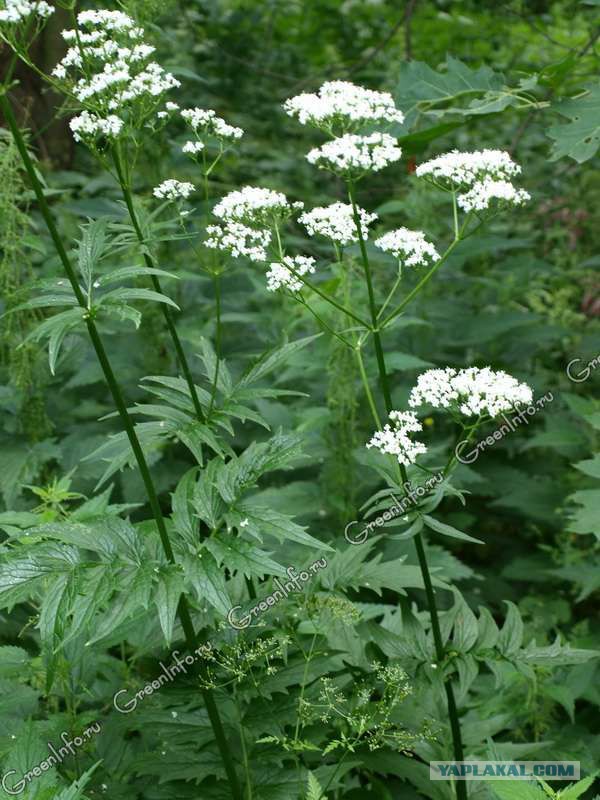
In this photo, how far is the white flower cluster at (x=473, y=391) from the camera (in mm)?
2523

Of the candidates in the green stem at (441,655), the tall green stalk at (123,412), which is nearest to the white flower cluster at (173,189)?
the tall green stalk at (123,412)

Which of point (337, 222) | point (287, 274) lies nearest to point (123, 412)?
point (287, 274)

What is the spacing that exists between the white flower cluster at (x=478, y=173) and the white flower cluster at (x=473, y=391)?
492mm

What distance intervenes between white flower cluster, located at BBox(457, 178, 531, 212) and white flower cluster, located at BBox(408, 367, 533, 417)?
1.59ft

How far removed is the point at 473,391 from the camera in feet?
8.38

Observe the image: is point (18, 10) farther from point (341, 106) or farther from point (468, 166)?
point (468, 166)

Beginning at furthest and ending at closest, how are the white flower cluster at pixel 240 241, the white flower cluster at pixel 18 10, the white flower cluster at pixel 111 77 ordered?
the white flower cluster at pixel 240 241
the white flower cluster at pixel 111 77
the white flower cluster at pixel 18 10

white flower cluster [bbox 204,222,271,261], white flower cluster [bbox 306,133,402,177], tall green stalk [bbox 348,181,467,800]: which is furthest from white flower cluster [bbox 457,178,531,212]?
white flower cluster [bbox 204,222,271,261]

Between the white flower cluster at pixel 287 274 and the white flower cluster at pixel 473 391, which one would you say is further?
the white flower cluster at pixel 287 274

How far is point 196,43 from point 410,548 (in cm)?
592

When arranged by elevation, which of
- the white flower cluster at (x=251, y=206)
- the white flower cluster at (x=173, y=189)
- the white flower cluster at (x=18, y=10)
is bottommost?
the white flower cluster at (x=251, y=206)

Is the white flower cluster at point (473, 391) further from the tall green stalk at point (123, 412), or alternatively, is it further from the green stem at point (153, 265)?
the tall green stalk at point (123, 412)

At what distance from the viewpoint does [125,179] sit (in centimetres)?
255

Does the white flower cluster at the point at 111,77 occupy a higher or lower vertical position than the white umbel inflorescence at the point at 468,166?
higher
